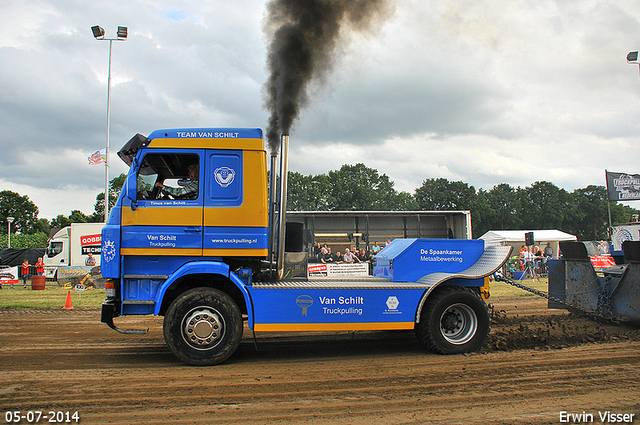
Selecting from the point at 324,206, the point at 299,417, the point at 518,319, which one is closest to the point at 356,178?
the point at 324,206

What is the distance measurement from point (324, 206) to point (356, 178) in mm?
10712

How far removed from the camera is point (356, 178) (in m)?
74.5

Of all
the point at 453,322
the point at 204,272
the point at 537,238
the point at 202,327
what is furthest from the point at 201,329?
the point at 537,238

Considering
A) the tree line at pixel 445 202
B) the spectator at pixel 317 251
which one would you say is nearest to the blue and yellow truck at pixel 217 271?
the spectator at pixel 317 251

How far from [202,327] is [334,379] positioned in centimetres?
183

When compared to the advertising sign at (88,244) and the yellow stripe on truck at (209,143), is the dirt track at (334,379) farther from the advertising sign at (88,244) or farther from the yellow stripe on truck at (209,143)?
the advertising sign at (88,244)

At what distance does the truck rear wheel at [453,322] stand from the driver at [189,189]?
12.2ft

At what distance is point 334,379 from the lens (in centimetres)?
484

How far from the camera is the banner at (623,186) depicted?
23516mm

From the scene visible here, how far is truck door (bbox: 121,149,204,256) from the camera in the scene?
17.8 feet

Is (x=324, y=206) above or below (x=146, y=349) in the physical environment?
above

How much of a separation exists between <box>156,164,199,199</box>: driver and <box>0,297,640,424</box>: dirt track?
231cm

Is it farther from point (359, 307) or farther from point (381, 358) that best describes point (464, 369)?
point (359, 307)

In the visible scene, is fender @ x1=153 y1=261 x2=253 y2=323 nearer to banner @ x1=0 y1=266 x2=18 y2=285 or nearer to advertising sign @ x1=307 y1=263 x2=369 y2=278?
advertising sign @ x1=307 y1=263 x2=369 y2=278
